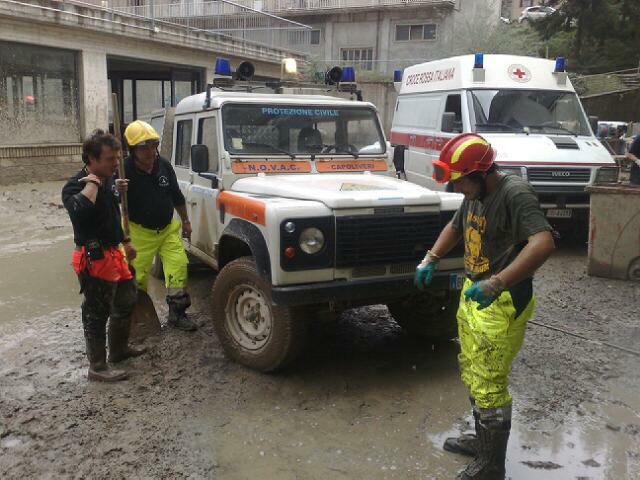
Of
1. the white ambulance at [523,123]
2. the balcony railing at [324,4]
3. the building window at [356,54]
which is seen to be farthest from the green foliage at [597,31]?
the white ambulance at [523,123]

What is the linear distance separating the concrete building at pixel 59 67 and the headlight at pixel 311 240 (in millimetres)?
11417

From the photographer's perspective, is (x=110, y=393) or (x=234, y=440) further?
(x=110, y=393)

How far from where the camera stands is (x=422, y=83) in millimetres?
9508

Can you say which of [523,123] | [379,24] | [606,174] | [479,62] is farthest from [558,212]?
[379,24]

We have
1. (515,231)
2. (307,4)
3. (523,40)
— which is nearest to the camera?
(515,231)

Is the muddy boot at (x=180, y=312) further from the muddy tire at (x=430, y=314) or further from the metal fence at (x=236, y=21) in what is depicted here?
the metal fence at (x=236, y=21)

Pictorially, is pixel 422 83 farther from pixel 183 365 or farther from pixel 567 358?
pixel 183 365

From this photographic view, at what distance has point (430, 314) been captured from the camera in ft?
14.8

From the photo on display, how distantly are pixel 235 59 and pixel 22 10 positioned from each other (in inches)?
341

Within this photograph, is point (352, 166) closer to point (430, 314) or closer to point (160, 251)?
point (430, 314)

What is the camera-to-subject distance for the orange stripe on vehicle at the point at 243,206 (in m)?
3.77

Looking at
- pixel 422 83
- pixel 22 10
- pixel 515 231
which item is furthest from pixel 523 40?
pixel 515 231

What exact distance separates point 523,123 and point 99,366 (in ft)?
20.8

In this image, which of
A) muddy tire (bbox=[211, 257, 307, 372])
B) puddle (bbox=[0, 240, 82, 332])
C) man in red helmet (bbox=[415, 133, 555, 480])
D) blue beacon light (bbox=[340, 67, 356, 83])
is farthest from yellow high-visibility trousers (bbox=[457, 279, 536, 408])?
puddle (bbox=[0, 240, 82, 332])
